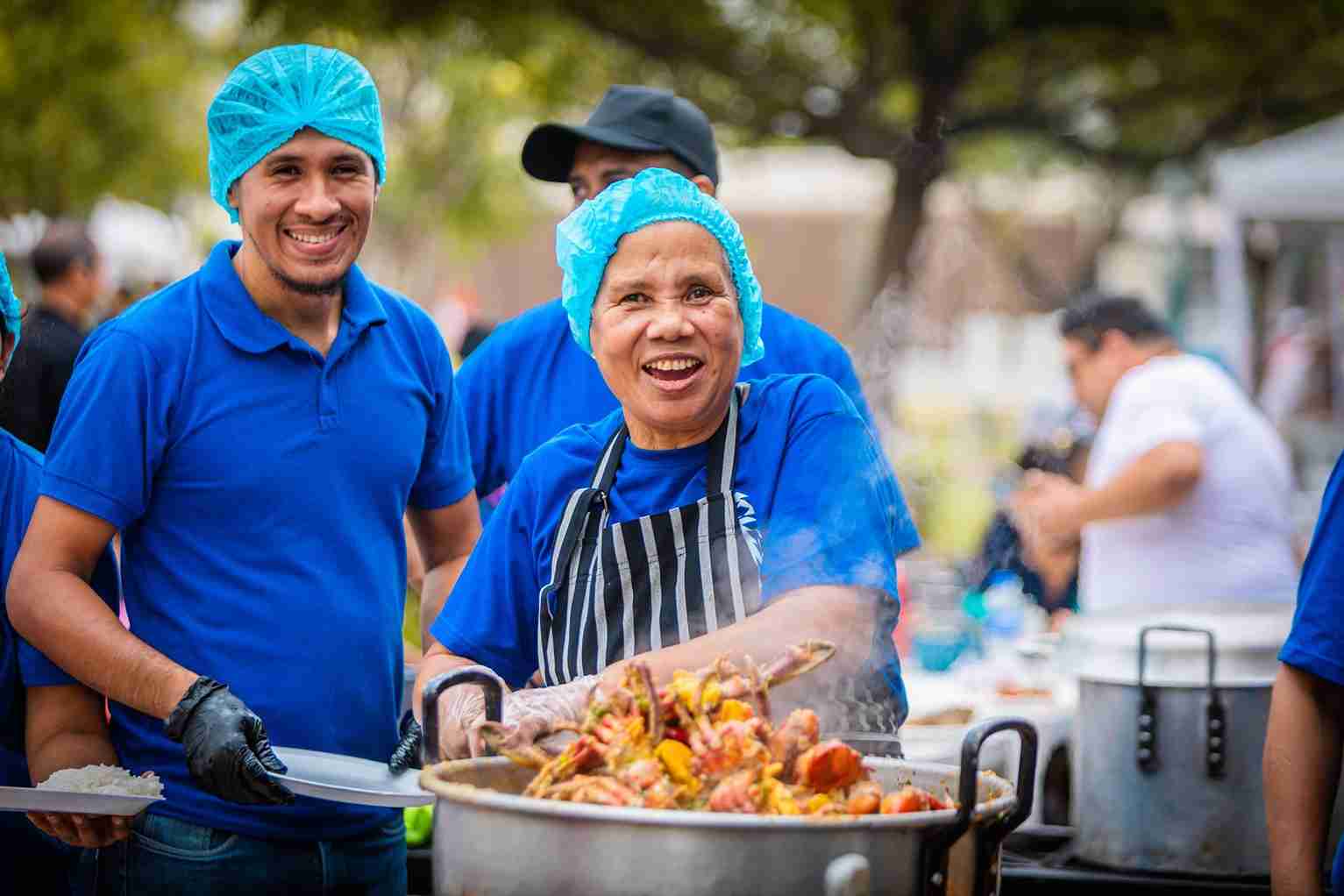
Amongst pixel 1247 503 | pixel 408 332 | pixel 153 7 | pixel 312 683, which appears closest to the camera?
pixel 312 683

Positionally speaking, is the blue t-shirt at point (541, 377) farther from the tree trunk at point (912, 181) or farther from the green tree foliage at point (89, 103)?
the green tree foliage at point (89, 103)

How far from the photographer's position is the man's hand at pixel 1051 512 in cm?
537

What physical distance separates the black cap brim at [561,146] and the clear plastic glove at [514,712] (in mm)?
1493

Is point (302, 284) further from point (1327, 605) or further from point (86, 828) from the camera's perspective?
point (1327, 605)

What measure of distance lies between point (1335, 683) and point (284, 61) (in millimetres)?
1909

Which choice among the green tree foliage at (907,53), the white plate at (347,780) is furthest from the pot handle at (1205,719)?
the green tree foliage at (907,53)

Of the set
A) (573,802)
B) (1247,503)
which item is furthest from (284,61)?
(1247,503)

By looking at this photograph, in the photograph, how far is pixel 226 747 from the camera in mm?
2301

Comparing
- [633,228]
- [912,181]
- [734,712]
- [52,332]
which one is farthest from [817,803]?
[912,181]

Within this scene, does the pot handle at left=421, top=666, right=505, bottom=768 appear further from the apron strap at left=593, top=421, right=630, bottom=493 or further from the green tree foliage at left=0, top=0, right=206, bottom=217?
the green tree foliage at left=0, top=0, right=206, bottom=217

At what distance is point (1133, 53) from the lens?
416 inches

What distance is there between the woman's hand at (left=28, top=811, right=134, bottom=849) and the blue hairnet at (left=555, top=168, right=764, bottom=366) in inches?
39.8

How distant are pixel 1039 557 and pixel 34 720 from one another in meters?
4.89

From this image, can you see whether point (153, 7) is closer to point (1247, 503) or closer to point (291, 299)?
point (1247, 503)
